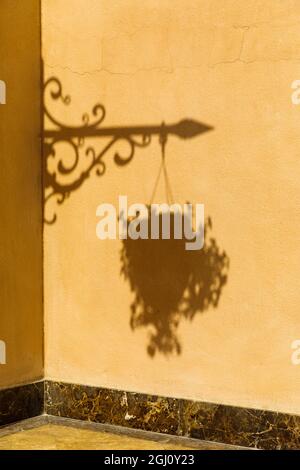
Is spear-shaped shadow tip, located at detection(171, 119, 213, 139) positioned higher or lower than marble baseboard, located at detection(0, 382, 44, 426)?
higher

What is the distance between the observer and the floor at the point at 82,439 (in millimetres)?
5406

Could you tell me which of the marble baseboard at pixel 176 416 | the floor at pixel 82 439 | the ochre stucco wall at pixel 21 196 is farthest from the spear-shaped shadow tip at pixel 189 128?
the floor at pixel 82 439

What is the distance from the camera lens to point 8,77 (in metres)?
5.92

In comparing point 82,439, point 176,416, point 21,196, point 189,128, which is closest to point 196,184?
point 189,128

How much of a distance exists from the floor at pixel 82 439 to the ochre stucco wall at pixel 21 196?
36 cm

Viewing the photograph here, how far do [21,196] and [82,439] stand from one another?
1619 millimetres

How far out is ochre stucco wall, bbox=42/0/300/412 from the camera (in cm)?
521

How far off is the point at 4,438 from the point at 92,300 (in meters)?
1.03

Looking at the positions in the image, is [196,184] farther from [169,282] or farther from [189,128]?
[169,282]

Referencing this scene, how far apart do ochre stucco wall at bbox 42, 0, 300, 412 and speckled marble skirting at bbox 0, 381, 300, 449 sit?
0.23 ft

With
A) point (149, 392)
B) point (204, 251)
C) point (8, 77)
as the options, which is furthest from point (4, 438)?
point (8, 77)

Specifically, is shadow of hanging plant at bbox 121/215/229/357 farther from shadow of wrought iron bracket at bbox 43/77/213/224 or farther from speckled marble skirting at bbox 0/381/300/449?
shadow of wrought iron bracket at bbox 43/77/213/224

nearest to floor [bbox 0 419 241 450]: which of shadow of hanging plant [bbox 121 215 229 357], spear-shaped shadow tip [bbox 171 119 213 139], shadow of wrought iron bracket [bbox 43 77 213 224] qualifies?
shadow of hanging plant [bbox 121 215 229 357]
